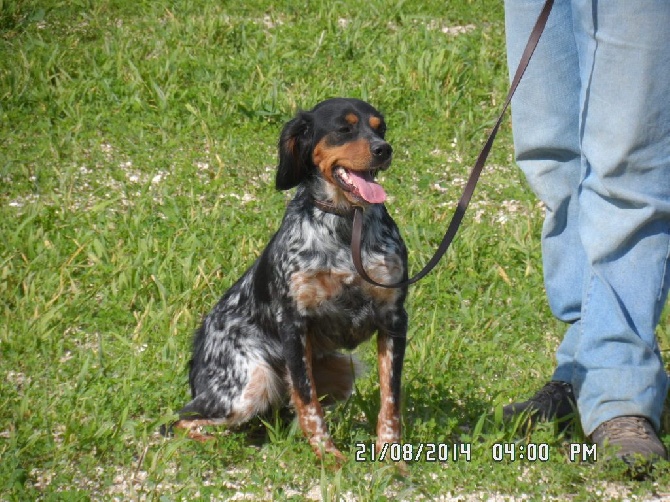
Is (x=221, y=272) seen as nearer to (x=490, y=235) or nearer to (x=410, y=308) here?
(x=410, y=308)

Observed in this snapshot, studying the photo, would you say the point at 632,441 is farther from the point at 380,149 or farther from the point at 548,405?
the point at 380,149

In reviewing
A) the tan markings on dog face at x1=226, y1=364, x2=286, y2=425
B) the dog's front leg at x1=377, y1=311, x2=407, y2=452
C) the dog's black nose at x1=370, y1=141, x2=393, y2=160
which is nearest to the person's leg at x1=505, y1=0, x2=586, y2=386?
the dog's black nose at x1=370, y1=141, x2=393, y2=160

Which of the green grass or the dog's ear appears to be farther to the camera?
the dog's ear

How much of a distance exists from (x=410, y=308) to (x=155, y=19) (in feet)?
14.5

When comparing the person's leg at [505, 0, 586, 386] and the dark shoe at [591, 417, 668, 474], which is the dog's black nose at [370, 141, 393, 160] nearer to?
the person's leg at [505, 0, 586, 386]

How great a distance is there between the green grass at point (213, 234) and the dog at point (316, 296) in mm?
180

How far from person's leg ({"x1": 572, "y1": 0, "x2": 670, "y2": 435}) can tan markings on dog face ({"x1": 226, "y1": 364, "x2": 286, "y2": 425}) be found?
127cm

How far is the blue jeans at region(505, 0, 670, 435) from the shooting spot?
3955 millimetres

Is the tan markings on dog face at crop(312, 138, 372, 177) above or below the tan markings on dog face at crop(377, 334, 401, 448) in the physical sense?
above

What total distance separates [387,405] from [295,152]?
1.13 metres

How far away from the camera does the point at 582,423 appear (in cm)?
432

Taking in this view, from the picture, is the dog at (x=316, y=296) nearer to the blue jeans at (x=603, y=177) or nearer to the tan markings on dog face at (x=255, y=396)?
the tan markings on dog face at (x=255, y=396)

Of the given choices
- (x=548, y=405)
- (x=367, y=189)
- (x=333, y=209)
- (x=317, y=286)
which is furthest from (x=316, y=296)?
(x=548, y=405)

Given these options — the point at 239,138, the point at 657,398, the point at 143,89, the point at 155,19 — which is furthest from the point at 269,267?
the point at 155,19
